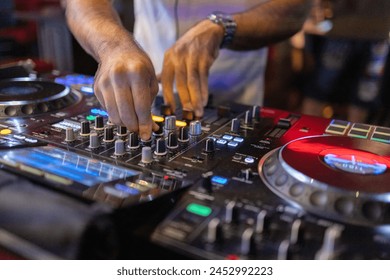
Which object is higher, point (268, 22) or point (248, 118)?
point (268, 22)

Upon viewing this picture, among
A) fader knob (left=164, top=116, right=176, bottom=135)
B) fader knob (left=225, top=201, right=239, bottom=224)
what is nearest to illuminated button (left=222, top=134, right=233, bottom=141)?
fader knob (left=164, top=116, right=176, bottom=135)

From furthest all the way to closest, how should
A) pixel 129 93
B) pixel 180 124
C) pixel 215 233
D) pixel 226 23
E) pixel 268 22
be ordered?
pixel 268 22 < pixel 226 23 < pixel 180 124 < pixel 129 93 < pixel 215 233

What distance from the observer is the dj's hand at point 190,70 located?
1.11m

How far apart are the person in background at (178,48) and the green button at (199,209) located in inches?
10.9

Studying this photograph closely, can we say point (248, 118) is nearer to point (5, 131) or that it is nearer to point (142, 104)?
point (142, 104)

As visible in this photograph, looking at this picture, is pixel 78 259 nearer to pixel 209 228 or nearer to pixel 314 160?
pixel 209 228

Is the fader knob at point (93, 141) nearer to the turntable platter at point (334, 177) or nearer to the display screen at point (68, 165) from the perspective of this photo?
the display screen at point (68, 165)

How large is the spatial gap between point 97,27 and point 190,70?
262 millimetres

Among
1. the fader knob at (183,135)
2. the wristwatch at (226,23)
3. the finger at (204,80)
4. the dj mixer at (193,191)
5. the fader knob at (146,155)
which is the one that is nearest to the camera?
the dj mixer at (193,191)

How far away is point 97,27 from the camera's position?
115 cm

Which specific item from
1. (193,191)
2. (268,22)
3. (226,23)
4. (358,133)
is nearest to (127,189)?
(193,191)

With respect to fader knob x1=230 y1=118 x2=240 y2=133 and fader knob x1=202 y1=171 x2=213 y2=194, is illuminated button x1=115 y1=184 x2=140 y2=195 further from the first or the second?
fader knob x1=230 y1=118 x2=240 y2=133

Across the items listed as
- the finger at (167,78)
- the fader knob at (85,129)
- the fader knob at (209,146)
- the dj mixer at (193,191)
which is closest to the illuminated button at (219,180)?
the dj mixer at (193,191)
